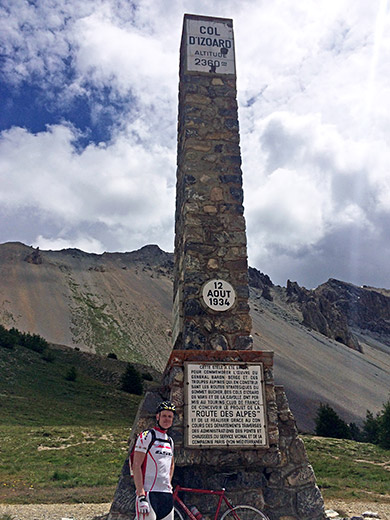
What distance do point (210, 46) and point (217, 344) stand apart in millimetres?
5759

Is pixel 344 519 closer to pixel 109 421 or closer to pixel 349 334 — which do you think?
pixel 109 421

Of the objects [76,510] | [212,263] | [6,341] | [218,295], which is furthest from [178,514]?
[6,341]

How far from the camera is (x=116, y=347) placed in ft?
219

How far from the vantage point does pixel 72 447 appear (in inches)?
654

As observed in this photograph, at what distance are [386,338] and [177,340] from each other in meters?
132

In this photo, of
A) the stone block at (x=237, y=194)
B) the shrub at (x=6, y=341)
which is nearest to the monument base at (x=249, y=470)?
the stone block at (x=237, y=194)

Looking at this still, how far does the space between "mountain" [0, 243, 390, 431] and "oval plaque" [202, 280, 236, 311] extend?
115 feet

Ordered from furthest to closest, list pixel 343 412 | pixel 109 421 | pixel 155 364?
pixel 155 364
pixel 343 412
pixel 109 421

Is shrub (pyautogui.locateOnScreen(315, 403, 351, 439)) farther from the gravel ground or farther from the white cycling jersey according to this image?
the white cycling jersey

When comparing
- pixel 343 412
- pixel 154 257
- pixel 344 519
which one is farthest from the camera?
pixel 154 257

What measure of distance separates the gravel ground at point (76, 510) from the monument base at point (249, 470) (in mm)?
2687

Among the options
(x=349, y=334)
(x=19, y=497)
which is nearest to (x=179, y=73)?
(x=19, y=497)

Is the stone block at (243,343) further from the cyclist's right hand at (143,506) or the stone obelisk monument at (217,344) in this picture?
the cyclist's right hand at (143,506)

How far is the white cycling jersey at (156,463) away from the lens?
397 cm
